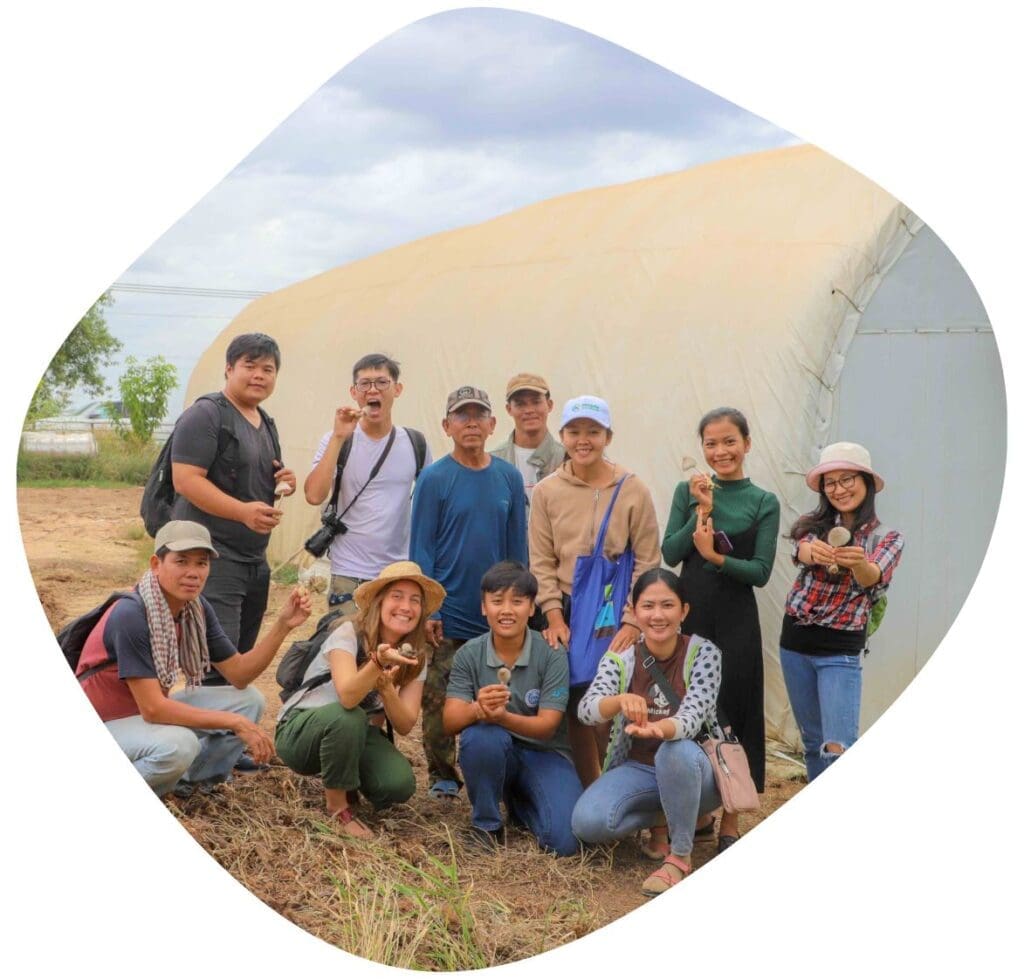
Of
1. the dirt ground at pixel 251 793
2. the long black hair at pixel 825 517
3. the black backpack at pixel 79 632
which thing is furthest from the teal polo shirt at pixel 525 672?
the black backpack at pixel 79 632

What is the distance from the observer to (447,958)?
16.4 feet

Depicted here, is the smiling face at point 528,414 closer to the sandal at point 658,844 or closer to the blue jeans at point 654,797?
the blue jeans at point 654,797

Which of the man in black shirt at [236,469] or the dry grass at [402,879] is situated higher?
the man in black shirt at [236,469]

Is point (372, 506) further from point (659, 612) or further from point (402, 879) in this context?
point (402, 879)

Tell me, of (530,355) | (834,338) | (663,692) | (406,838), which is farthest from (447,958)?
(834,338)

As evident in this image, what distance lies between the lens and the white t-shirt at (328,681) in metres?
5.19

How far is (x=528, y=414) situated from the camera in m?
5.33

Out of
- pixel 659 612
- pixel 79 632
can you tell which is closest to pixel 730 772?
pixel 659 612

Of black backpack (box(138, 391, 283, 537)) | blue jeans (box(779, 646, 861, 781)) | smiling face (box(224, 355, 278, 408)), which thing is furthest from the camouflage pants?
blue jeans (box(779, 646, 861, 781))

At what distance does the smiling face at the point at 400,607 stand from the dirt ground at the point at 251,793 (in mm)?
353

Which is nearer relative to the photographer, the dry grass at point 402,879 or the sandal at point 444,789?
the dry grass at point 402,879

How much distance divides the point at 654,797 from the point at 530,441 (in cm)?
136

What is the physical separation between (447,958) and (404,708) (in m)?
0.87

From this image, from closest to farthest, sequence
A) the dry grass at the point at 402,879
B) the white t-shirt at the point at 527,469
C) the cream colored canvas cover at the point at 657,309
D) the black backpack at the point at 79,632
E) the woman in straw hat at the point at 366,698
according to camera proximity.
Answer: the dry grass at the point at 402,879 → the woman in straw hat at the point at 366,698 → the black backpack at the point at 79,632 → the white t-shirt at the point at 527,469 → the cream colored canvas cover at the point at 657,309
